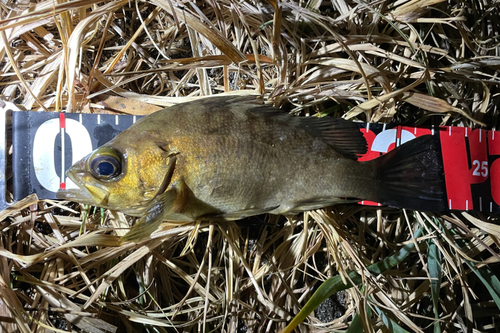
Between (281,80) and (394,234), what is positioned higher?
(281,80)

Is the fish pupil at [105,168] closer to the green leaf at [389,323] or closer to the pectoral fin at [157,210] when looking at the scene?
the pectoral fin at [157,210]

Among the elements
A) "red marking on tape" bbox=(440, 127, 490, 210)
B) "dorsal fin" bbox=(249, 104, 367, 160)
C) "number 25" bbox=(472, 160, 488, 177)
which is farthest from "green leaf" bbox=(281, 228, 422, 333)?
"dorsal fin" bbox=(249, 104, 367, 160)

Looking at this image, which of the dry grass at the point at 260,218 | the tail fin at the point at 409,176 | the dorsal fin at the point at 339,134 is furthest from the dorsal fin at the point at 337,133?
the dry grass at the point at 260,218

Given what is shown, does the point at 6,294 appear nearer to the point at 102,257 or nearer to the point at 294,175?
the point at 102,257

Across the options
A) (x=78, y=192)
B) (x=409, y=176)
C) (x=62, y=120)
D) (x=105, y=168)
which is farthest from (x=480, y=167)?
(x=62, y=120)

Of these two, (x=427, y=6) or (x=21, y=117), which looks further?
(x=427, y=6)

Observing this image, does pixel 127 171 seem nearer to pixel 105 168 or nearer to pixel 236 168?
pixel 105 168

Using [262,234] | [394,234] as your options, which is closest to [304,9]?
[262,234]
